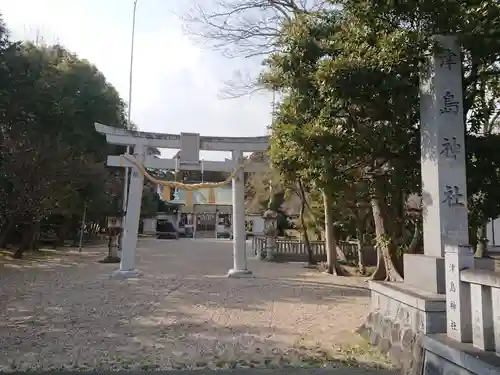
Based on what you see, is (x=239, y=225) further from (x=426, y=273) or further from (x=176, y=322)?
(x=426, y=273)

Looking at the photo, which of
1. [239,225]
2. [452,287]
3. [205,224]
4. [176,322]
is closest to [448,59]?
[452,287]

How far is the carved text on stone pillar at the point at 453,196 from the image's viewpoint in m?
5.31

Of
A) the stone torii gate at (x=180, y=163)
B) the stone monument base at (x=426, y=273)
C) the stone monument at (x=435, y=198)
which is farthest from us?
the stone torii gate at (x=180, y=163)

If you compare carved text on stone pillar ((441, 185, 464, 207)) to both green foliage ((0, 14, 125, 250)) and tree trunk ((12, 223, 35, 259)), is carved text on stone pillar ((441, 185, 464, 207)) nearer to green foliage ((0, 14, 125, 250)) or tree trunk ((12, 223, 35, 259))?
green foliage ((0, 14, 125, 250))

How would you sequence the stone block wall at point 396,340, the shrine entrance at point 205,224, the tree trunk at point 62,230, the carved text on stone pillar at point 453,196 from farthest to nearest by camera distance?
the shrine entrance at point 205,224, the tree trunk at point 62,230, the carved text on stone pillar at point 453,196, the stone block wall at point 396,340

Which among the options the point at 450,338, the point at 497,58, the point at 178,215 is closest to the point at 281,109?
the point at 497,58

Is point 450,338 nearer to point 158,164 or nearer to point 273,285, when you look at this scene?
point 273,285

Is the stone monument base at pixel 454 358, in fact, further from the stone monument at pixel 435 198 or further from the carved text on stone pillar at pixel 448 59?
the carved text on stone pillar at pixel 448 59

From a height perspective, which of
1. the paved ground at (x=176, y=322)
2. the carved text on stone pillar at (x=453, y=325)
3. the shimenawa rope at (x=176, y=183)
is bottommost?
the paved ground at (x=176, y=322)

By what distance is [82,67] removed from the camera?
22.0 metres

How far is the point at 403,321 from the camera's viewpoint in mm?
5004

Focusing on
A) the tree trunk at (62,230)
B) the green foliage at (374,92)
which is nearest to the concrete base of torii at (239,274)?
the green foliage at (374,92)

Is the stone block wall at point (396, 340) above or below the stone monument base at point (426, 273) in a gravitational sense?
below

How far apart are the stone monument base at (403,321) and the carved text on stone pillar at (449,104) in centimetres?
226
